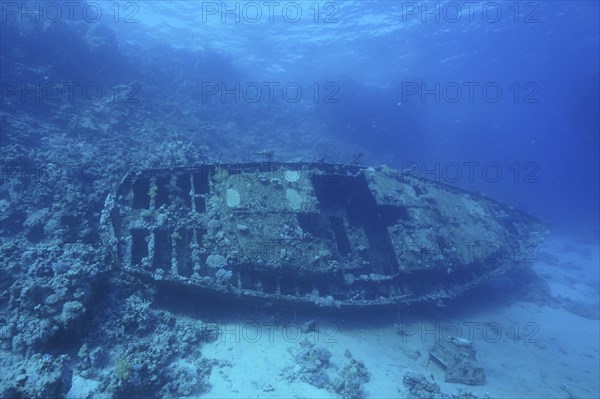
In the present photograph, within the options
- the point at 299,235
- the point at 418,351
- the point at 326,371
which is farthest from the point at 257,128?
the point at 326,371

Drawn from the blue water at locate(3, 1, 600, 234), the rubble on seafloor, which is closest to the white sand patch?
the rubble on seafloor

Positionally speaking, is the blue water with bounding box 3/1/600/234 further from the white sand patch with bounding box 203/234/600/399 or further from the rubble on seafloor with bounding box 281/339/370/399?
the rubble on seafloor with bounding box 281/339/370/399


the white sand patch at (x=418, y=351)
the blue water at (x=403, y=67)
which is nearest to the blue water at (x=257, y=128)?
the white sand patch at (x=418, y=351)

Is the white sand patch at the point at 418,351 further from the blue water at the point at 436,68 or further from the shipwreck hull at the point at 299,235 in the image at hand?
the blue water at the point at 436,68

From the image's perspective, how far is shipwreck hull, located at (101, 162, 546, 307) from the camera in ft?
25.6

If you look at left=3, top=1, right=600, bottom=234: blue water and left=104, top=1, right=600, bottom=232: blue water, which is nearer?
left=3, top=1, right=600, bottom=234: blue water

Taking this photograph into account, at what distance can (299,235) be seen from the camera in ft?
28.1

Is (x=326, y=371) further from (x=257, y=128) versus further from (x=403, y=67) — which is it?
(x=403, y=67)

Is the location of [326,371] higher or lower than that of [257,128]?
lower

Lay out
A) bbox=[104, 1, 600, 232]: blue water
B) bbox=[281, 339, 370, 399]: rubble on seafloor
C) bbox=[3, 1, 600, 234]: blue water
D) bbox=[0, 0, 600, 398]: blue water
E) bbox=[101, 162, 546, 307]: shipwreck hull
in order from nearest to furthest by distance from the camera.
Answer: bbox=[0, 0, 600, 398]: blue water
bbox=[281, 339, 370, 399]: rubble on seafloor
bbox=[101, 162, 546, 307]: shipwreck hull
bbox=[3, 1, 600, 234]: blue water
bbox=[104, 1, 600, 232]: blue water

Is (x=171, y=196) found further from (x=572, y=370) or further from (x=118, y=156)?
(x=572, y=370)

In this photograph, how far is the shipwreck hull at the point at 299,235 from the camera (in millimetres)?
7797

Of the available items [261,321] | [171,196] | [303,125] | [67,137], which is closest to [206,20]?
[303,125]

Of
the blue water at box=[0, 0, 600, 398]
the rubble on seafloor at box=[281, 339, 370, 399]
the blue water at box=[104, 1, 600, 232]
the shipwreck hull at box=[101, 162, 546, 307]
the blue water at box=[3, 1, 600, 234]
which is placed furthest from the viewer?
the blue water at box=[104, 1, 600, 232]
